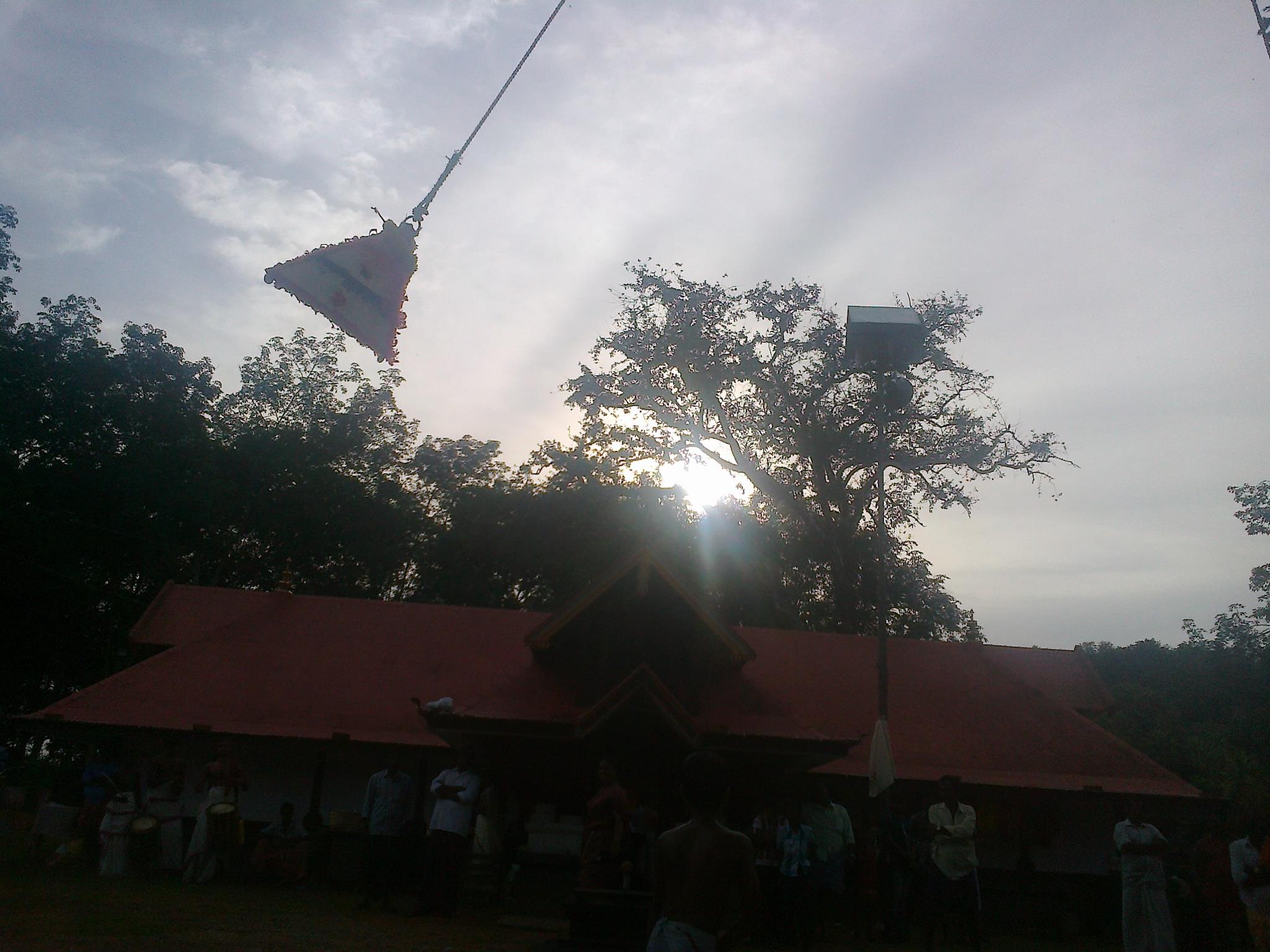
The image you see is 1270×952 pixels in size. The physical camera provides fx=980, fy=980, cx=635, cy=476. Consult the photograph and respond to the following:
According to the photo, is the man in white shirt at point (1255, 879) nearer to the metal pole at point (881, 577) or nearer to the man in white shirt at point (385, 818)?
the metal pole at point (881, 577)

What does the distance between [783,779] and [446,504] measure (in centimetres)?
2277

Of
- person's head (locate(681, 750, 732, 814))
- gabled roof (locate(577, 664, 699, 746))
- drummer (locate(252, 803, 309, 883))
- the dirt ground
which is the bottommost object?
the dirt ground

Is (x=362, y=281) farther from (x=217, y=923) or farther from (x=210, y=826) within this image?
(x=210, y=826)

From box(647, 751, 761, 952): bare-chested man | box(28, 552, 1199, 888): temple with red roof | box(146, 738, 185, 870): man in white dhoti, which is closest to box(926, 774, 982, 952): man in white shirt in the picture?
box(28, 552, 1199, 888): temple with red roof

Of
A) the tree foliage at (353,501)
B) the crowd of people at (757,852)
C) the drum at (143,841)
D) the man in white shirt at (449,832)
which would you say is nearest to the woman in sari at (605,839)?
the crowd of people at (757,852)

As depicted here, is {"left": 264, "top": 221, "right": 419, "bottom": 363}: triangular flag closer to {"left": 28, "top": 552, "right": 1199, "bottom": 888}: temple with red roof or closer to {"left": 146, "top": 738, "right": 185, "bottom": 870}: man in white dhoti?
{"left": 28, "top": 552, "right": 1199, "bottom": 888}: temple with red roof

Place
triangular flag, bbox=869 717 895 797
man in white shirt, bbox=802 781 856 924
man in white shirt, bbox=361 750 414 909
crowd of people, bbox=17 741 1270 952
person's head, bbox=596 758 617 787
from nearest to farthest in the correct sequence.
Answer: crowd of people, bbox=17 741 1270 952 → person's head, bbox=596 758 617 787 → triangular flag, bbox=869 717 895 797 → man in white shirt, bbox=361 750 414 909 → man in white shirt, bbox=802 781 856 924

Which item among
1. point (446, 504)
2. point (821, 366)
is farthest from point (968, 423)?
point (446, 504)

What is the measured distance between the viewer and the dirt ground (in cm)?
781

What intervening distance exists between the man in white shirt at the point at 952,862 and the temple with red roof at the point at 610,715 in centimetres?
286

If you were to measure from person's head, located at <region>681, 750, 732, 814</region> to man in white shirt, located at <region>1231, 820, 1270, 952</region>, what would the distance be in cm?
563

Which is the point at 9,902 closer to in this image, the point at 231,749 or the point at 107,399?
the point at 231,749

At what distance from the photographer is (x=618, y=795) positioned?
8914mm

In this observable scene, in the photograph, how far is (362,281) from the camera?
21.6 ft
